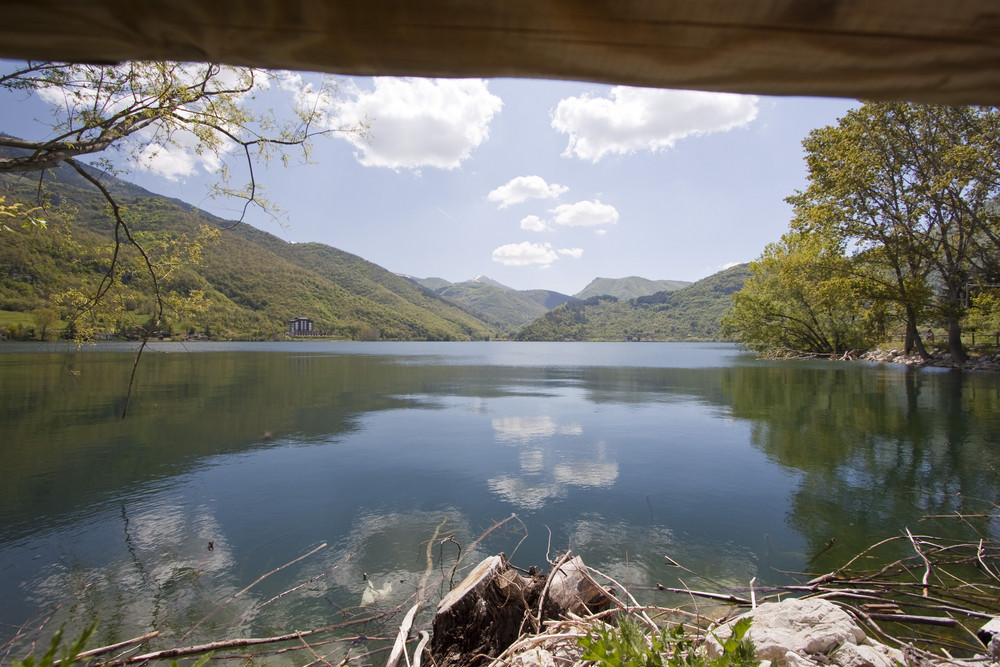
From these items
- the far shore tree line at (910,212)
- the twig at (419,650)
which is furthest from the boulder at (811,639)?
the far shore tree line at (910,212)

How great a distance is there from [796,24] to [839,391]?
99.1 ft

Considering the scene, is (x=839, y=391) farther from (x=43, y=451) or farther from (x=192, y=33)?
(x=43, y=451)

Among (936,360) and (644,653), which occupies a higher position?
(936,360)

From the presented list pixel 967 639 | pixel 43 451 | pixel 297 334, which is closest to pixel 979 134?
pixel 967 639

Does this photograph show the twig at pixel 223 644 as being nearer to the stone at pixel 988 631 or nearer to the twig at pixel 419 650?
the twig at pixel 419 650

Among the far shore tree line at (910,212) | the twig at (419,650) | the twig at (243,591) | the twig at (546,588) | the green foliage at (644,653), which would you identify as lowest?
the twig at (243,591)

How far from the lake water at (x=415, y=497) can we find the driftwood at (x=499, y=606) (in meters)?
0.97

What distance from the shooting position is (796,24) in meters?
0.89

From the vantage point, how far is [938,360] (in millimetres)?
37219

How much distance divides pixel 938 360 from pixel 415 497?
46.8 m

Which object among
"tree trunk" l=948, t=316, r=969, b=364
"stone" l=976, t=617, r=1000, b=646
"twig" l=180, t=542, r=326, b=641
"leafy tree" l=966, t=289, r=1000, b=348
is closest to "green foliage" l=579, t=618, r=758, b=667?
"stone" l=976, t=617, r=1000, b=646

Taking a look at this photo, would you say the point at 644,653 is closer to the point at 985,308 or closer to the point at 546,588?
the point at 546,588

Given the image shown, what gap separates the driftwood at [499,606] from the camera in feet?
13.2

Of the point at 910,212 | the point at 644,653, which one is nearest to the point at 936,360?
the point at 910,212
